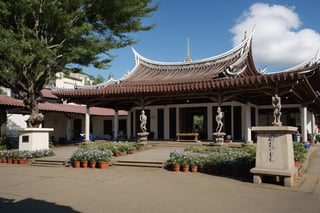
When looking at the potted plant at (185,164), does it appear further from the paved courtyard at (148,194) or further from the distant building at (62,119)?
the distant building at (62,119)

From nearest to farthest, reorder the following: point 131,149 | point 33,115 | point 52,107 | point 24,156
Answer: point 24,156
point 131,149
point 33,115
point 52,107

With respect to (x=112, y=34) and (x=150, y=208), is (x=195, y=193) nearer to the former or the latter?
(x=150, y=208)

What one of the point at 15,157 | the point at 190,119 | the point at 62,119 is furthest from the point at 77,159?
the point at 62,119

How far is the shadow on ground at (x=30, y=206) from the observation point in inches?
208

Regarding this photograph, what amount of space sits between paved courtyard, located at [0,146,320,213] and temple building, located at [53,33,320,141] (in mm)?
5511

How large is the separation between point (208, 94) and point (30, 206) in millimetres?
10910

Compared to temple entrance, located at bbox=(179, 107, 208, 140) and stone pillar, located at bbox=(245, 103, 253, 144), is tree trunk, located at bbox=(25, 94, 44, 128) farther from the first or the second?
stone pillar, located at bbox=(245, 103, 253, 144)

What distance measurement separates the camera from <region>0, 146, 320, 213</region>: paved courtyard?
5.45 metres

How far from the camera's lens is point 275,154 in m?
7.55

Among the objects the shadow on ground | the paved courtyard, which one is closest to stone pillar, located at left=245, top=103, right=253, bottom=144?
the paved courtyard

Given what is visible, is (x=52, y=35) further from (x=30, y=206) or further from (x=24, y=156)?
(x=30, y=206)

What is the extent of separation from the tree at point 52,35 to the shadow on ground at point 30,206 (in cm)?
773

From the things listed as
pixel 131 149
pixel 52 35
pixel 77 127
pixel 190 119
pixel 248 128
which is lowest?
pixel 131 149

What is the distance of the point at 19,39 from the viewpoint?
13.1 meters
